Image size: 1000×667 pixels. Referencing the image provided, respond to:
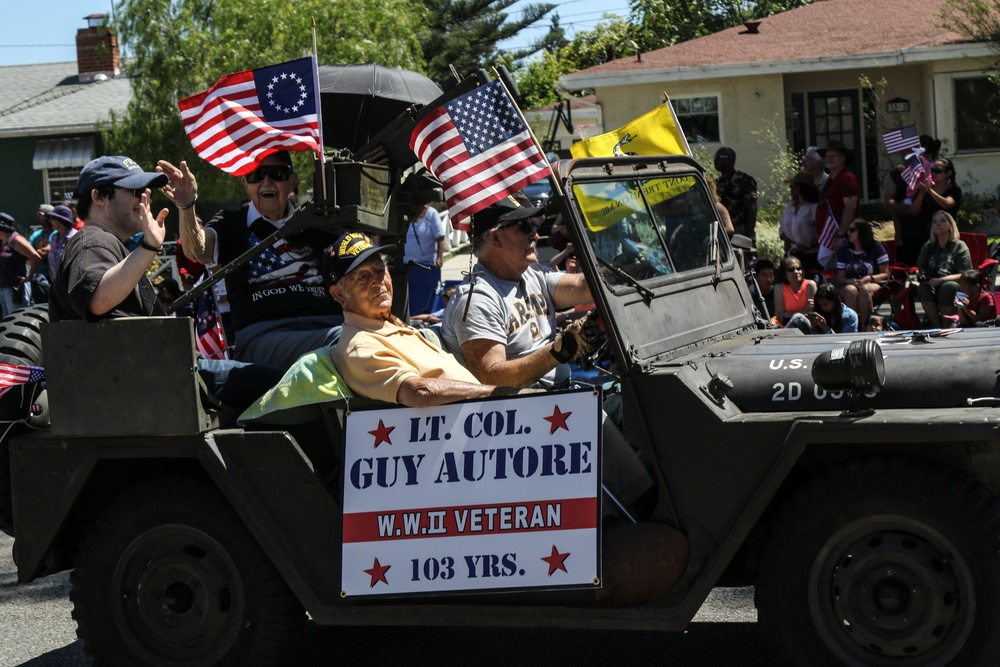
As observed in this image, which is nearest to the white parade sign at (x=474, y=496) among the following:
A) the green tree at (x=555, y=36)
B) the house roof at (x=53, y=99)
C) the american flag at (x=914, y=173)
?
the american flag at (x=914, y=173)

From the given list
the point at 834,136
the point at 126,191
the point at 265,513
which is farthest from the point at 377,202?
the point at 834,136

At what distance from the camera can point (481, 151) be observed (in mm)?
4488

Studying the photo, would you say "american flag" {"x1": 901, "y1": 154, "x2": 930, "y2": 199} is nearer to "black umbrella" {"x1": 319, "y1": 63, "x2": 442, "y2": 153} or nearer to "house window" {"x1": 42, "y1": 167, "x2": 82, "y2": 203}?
"black umbrella" {"x1": 319, "y1": 63, "x2": 442, "y2": 153}

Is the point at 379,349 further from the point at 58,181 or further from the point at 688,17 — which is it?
the point at 688,17

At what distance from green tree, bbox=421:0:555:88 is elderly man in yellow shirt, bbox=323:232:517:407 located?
122ft

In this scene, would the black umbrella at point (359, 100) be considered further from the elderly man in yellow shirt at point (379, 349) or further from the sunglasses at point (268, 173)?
the elderly man in yellow shirt at point (379, 349)

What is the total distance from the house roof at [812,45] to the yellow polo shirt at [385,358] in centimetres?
1687

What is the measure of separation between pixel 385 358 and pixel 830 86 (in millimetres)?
19270

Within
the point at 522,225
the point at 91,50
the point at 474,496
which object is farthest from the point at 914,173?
the point at 91,50

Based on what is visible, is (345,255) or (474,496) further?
(345,255)

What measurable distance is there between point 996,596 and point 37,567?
10.9 feet

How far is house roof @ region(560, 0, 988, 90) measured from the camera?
20312 millimetres

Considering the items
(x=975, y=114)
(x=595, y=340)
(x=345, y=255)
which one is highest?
(x=975, y=114)

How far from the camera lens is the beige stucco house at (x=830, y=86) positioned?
1998 centimetres
